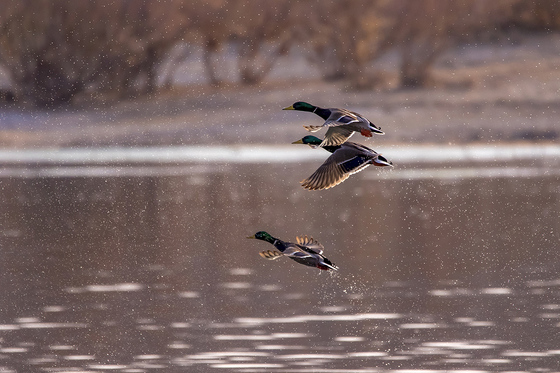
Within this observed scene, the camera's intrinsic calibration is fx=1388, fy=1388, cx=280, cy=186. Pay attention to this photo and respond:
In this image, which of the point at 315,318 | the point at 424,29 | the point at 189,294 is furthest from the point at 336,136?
the point at 424,29

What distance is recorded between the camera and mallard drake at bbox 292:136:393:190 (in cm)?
578

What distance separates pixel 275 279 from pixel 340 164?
512 cm

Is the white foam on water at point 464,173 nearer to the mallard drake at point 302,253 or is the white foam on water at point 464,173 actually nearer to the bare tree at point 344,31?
the bare tree at point 344,31

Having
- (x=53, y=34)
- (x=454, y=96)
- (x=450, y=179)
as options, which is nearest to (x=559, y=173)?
(x=450, y=179)

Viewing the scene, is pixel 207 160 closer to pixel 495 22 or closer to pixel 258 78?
pixel 258 78

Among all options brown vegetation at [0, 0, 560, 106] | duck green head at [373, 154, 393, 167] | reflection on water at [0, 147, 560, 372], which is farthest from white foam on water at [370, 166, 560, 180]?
duck green head at [373, 154, 393, 167]

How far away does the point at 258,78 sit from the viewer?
3091 cm

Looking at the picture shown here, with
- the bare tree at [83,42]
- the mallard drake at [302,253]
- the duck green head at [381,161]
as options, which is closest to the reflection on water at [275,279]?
the mallard drake at [302,253]

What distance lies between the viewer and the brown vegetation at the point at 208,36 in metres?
29.4

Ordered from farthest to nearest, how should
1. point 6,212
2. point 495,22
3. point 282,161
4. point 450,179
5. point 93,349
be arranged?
1. point 495,22
2. point 282,161
3. point 450,179
4. point 6,212
5. point 93,349

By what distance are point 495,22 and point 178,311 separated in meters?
25.8

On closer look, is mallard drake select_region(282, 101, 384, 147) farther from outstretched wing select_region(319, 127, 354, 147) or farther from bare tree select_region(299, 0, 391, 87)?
bare tree select_region(299, 0, 391, 87)

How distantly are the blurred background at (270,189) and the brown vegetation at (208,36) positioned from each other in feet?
0.17

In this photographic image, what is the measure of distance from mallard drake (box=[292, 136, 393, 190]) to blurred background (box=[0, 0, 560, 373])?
1.84 metres
